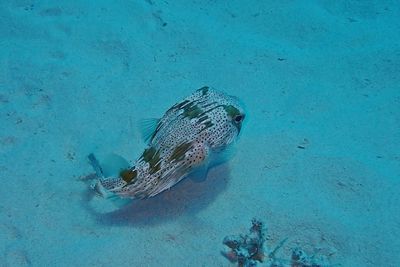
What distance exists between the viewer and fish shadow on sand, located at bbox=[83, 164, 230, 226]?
3457mm

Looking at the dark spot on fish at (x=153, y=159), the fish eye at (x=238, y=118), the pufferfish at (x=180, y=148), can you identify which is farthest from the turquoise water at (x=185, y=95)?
the fish eye at (x=238, y=118)

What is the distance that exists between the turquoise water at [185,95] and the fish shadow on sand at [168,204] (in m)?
0.01

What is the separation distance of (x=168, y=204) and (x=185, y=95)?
153cm

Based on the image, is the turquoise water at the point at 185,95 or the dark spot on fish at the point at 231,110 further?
the dark spot on fish at the point at 231,110

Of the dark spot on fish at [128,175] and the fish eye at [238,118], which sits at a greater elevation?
the fish eye at [238,118]

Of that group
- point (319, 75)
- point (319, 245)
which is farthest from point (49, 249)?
point (319, 75)

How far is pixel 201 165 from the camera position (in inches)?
133

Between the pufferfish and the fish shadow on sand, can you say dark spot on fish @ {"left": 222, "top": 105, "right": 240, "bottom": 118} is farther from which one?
the fish shadow on sand

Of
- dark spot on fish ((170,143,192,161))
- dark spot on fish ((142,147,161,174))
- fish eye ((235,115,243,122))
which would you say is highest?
fish eye ((235,115,243,122))

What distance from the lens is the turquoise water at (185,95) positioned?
330cm

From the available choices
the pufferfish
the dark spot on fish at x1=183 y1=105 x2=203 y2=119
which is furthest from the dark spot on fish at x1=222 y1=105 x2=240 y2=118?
the dark spot on fish at x1=183 y1=105 x2=203 y2=119

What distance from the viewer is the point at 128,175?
10.8 feet

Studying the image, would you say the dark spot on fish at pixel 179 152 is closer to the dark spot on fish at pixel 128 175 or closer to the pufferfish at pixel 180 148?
the pufferfish at pixel 180 148

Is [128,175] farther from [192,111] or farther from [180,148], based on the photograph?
[192,111]
